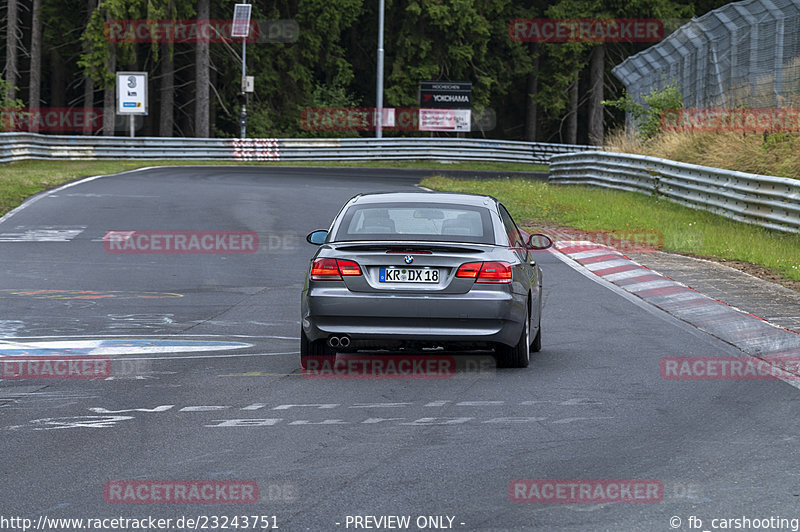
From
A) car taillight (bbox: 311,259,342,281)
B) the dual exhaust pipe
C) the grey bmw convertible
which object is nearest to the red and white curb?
the grey bmw convertible

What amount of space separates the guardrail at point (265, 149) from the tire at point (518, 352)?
33.9m

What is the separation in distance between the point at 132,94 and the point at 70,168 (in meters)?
12.8

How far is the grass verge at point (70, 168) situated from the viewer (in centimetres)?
2823

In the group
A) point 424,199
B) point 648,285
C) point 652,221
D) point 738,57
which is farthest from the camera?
point 738,57

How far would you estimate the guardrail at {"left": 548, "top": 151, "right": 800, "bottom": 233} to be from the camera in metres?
19.0

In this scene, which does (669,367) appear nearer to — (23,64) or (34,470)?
(34,470)

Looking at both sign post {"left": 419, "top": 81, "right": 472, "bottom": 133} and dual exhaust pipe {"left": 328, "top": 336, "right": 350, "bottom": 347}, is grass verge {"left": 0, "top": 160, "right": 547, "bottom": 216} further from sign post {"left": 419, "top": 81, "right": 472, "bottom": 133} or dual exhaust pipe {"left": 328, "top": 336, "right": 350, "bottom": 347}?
dual exhaust pipe {"left": 328, "top": 336, "right": 350, "bottom": 347}

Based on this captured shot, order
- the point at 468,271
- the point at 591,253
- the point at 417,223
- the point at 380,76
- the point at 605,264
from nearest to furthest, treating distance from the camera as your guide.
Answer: the point at 468,271
the point at 417,223
the point at 605,264
the point at 591,253
the point at 380,76

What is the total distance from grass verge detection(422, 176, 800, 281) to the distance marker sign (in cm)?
2307

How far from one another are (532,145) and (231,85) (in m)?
15.7

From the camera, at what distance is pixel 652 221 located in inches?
884

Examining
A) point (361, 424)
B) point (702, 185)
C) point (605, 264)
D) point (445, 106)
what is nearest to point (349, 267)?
point (361, 424)

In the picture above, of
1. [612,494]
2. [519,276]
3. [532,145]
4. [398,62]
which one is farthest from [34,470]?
[398,62]

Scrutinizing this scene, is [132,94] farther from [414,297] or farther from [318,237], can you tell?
[414,297]
